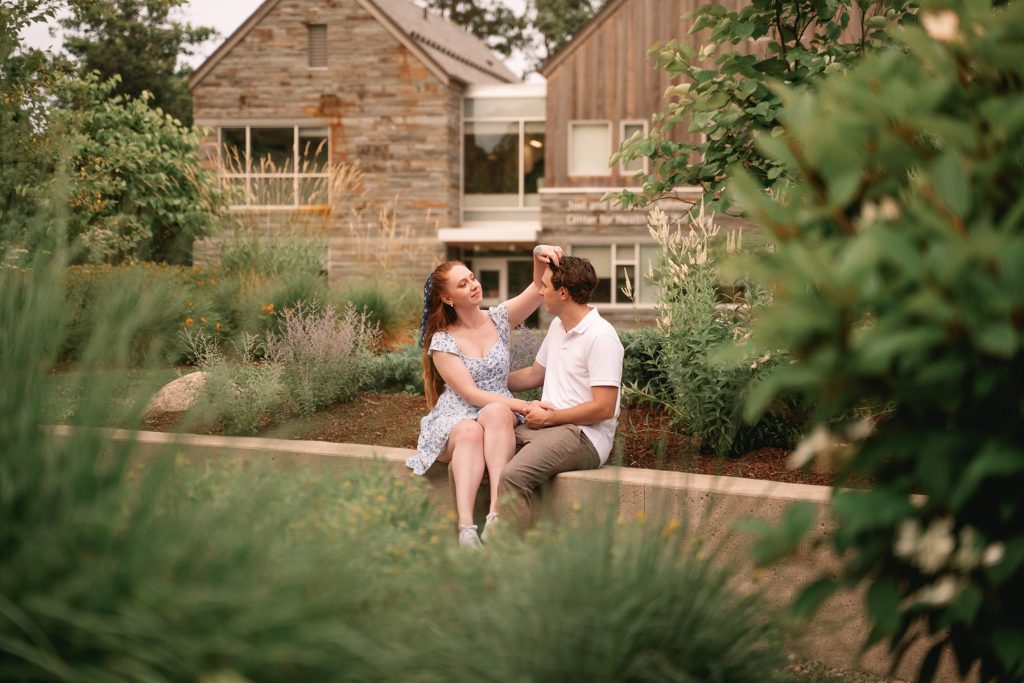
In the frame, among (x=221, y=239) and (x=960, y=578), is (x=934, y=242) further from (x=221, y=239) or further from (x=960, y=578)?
(x=221, y=239)

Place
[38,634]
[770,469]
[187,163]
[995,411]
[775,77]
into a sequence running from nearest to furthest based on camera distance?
[995,411], [38,634], [775,77], [770,469], [187,163]

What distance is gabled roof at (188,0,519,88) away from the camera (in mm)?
23781

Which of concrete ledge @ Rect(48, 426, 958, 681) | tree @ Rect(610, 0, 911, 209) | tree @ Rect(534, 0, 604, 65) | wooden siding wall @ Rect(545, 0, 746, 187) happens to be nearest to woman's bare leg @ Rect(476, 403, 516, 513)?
concrete ledge @ Rect(48, 426, 958, 681)

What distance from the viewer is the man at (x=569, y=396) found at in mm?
4496

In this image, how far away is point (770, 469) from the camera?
4852 millimetres

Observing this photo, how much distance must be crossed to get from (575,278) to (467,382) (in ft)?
2.35

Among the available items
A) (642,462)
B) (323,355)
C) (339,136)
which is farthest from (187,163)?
(642,462)

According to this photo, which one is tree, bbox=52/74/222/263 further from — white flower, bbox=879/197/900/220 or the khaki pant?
white flower, bbox=879/197/900/220

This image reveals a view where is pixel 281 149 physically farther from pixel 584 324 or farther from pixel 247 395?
pixel 584 324

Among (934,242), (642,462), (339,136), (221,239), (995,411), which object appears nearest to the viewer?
(934,242)

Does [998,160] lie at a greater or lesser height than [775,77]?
lesser

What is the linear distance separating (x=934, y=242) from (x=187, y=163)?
1874cm

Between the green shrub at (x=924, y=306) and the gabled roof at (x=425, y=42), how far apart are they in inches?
892

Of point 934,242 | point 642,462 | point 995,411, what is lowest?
point 642,462
